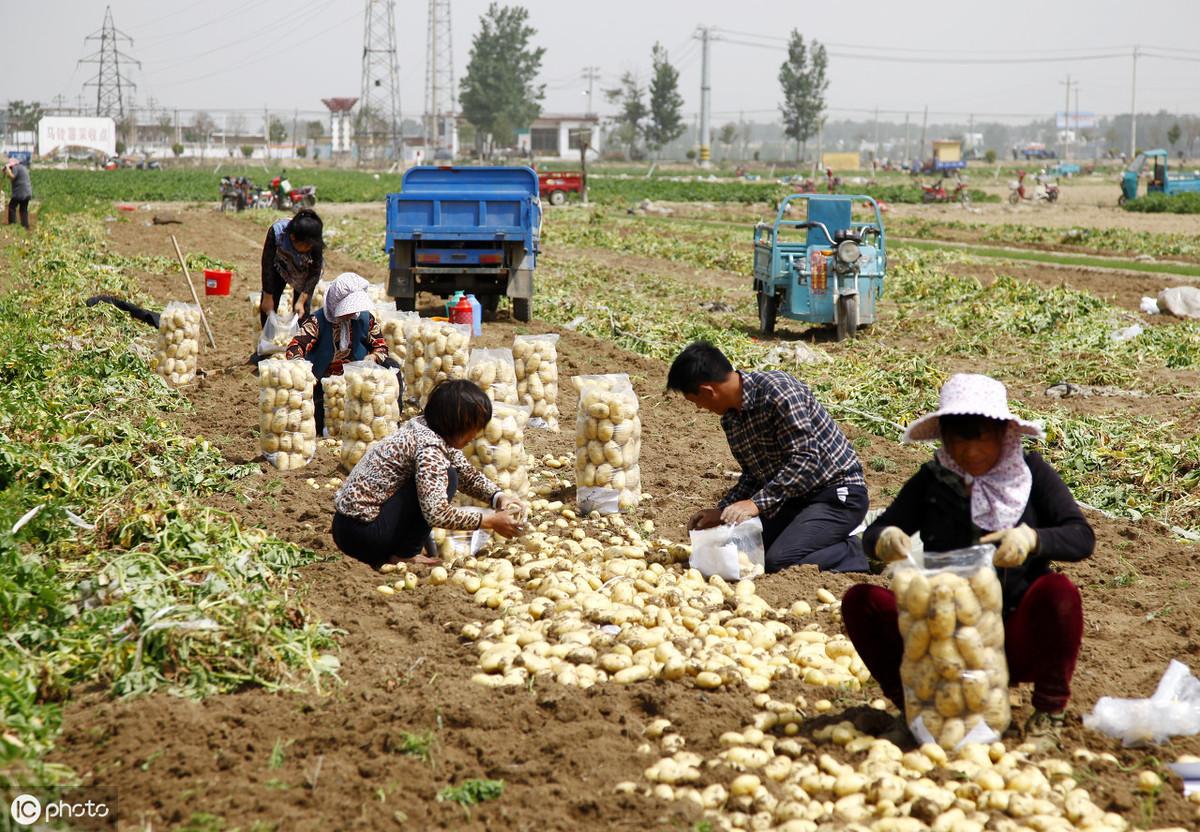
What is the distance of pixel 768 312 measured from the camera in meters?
14.5

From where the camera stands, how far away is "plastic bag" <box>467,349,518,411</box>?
7.98 metres

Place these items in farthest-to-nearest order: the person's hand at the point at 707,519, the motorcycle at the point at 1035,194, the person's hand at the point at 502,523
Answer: the motorcycle at the point at 1035,194
the person's hand at the point at 707,519
the person's hand at the point at 502,523

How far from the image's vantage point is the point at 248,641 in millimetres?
4496

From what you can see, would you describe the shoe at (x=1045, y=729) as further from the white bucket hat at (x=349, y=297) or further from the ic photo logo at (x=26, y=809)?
the white bucket hat at (x=349, y=297)

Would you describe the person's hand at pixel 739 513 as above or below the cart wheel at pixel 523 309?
below

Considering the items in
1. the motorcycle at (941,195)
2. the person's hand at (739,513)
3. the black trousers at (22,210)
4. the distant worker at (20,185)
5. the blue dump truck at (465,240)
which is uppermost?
the motorcycle at (941,195)

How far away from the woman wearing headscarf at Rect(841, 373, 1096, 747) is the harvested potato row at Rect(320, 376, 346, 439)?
5.19 metres

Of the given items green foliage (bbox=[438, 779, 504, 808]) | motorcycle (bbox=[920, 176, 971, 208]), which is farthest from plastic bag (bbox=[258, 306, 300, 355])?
motorcycle (bbox=[920, 176, 971, 208])

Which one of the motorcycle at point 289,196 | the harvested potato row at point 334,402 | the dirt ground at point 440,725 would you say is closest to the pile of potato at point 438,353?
the harvested potato row at point 334,402

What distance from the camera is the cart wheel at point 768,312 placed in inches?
571

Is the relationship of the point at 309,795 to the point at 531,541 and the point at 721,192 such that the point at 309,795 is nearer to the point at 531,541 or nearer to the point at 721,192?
the point at 531,541

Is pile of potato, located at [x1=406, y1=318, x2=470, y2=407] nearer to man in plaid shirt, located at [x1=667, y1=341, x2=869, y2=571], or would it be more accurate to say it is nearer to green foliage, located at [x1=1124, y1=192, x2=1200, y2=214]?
man in plaid shirt, located at [x1=667, y1=341, x2=869, y2=571]

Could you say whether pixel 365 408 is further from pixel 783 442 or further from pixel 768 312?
pixel 768 312

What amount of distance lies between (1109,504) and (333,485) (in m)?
4.75
